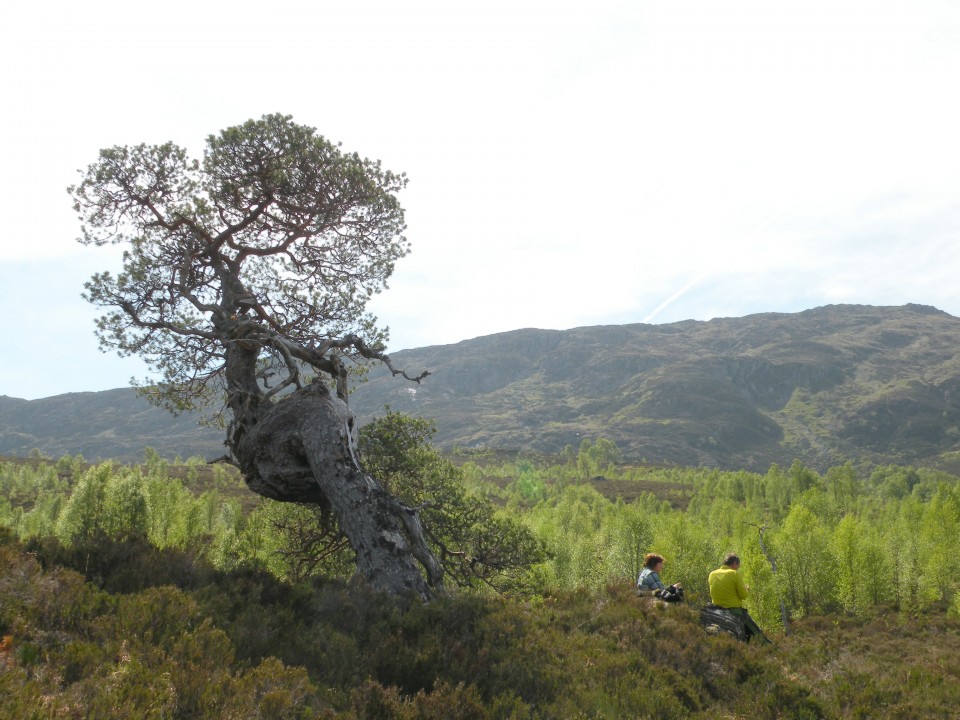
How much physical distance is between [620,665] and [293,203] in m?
12.8

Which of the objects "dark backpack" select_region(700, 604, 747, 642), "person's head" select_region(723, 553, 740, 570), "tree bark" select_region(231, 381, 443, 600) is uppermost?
"tree bark" select_region(231, 381, 443, 600)

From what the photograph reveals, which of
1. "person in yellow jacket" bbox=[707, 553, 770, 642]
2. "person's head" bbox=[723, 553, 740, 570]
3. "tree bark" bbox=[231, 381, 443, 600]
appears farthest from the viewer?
"person's head" bbox=[723, 553, 740, 570]

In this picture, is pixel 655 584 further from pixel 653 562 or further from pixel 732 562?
pixel 732 562

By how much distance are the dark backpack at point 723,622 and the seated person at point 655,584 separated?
98 cm

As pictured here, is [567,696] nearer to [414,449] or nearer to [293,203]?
[414,449]

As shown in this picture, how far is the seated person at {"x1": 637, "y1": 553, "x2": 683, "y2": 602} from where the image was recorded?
1075 centimetres

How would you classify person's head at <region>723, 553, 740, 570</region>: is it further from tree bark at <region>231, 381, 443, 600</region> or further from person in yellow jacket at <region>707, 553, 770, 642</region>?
tree bark at <region>231, 381, 443, 600</region>

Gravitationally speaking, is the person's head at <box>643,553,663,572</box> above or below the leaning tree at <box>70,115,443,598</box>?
below

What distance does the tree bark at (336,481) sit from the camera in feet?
29.3

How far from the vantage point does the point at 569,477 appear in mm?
138250

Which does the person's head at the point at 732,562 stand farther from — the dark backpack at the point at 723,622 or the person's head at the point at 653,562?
the person's head at the point at 653,562

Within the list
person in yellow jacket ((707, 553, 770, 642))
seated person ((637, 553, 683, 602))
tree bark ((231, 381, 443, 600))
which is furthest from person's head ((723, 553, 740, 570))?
tree bark ((231, 381, 443, 600))

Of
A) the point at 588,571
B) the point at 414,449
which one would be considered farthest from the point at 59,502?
the point at 414,449

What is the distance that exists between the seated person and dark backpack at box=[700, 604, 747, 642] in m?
0.98
